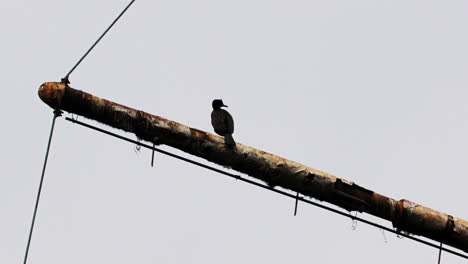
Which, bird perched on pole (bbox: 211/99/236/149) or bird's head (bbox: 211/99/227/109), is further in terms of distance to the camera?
bird's head (bbox: 211/99/227/109)

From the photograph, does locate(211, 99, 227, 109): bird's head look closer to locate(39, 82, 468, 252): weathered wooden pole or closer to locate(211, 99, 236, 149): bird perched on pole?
locate(211, 99, 236, 149): bird perched on pole

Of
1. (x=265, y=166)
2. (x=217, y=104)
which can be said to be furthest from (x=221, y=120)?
(x=265, y=166)

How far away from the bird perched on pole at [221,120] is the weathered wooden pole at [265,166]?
3.53ft

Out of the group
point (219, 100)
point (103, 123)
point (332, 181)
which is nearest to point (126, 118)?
point (103, 123)

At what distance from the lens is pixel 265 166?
16562 mm

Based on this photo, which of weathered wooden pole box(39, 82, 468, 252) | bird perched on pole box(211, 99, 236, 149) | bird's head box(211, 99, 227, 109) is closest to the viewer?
weathered wooden pole box(39, 82, 468, 252)

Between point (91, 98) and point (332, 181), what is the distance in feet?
12.0

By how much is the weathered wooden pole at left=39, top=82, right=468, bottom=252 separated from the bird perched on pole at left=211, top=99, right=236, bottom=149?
3.53 feet

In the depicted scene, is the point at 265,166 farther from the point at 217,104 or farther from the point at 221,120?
the point at 217,104

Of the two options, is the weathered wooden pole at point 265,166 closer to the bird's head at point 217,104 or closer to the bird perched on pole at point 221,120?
the bird perched on pole at point 221,120

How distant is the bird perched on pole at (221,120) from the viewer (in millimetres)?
19247

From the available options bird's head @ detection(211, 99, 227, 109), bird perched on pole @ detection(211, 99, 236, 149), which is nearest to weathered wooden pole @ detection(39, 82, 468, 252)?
bird perched on pole @ detection(211, 99, 236, 149)

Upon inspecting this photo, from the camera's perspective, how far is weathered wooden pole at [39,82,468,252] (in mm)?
16188

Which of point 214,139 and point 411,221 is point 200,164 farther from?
point 411,221
